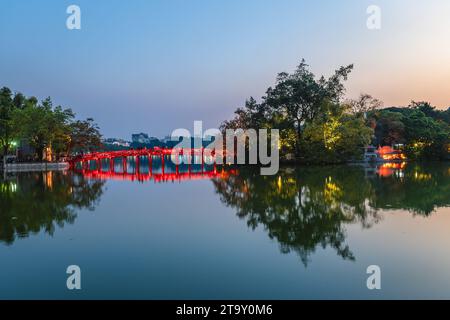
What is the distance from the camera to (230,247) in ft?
21.7

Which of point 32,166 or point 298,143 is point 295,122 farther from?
point 32,166

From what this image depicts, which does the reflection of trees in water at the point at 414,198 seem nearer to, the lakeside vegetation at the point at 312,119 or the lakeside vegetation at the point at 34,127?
the lakeside vegetation at the point at 312,119

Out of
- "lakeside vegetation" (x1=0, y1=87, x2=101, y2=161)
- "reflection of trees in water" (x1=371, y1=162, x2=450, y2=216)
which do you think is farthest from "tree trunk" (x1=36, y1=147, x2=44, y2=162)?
"reflection of trees in water" (x1=371, y1=162, x2=450, y2=216)

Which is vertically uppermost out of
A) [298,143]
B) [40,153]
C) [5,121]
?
[5,121]

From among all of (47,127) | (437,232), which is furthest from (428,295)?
(47,127)

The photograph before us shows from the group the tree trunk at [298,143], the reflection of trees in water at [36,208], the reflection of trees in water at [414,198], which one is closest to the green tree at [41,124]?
the reflection of trees in water at [36,208]

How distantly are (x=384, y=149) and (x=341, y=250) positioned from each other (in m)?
39.7

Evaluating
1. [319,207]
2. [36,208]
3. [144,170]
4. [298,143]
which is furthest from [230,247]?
[144,170]

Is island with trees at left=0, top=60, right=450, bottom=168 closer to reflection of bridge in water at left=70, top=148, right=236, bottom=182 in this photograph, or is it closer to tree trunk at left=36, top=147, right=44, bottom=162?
tree trunk at left=36, top=147, right=44, bottom=162

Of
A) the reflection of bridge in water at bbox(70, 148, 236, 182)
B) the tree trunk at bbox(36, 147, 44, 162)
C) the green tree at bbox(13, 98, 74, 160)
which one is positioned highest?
the green tree at bbox(13, 98, 74, 160)

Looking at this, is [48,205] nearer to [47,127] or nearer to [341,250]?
[341,250]

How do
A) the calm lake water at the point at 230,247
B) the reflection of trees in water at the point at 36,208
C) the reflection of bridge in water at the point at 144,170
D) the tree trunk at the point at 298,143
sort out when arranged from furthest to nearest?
the tree trunk at the point at 298,143 → the reflection of bridge in water at the point at 144,170 → the reflection of trees in water at the point at 36,208 → the calm lake water at the point at 230,247

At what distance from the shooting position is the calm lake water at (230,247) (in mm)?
4664

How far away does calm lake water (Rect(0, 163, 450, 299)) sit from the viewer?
4664 mm
